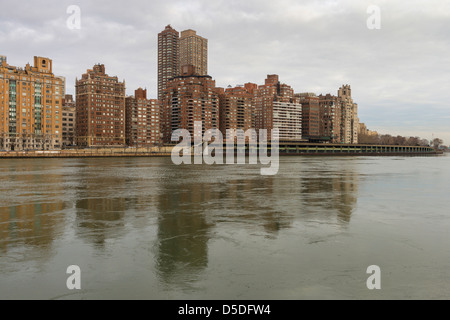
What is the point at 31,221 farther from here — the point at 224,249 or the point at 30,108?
the point at 30,108

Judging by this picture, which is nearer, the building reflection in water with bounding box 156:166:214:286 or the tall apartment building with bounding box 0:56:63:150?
the building reflection in water with bounding box 156:166:214:286

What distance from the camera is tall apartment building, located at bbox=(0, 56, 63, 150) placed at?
6757 inches

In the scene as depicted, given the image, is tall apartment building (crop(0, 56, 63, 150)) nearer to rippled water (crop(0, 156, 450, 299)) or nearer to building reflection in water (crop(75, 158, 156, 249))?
building reflection in water (crop(75, 158, 156, 249))

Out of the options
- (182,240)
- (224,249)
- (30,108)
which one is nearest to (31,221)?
(182,240)

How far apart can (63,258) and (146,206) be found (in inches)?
454

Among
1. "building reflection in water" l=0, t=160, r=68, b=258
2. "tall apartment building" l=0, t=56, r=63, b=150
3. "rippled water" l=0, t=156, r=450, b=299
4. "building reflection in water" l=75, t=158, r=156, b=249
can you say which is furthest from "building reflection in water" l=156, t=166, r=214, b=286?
"tall apartment building" l=0, t=56, r=63, b=150

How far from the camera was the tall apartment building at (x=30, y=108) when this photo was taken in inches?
6757

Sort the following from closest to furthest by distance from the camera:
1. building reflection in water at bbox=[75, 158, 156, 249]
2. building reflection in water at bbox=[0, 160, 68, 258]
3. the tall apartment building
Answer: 1. building reflection in water at bbox=[0, 160, 68, 258]
2. building reflection in water at bbox=[75, 158, 156, 249]
3. the tall apartment building

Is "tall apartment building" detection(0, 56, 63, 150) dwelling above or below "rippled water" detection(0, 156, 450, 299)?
above

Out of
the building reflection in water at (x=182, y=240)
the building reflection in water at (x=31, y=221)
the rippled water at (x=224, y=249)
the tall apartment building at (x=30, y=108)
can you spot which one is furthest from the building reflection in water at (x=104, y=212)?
the tall apartment building at (x=30, y=108)

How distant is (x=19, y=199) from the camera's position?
27.1m

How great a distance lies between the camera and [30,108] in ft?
584

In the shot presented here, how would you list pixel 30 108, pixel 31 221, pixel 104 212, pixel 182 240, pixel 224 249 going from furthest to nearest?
pixel 30 108, pixel 104 212, pixel 31 221, pixel 182 240, pixel 224 249
